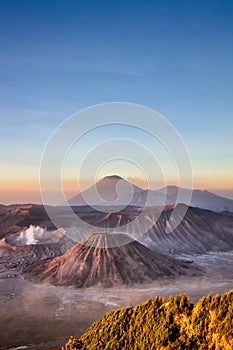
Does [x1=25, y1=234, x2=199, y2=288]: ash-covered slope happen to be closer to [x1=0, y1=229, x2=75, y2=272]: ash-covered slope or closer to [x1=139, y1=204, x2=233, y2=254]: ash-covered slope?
[x1=0, y1=229, x2=75, y2=272]: ash-covered slope

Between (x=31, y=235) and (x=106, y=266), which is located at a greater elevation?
(x=31, y=235)

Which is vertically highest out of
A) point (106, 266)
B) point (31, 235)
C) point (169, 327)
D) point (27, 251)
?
point (31, 235)

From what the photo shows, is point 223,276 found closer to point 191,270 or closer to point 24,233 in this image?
point 191,270

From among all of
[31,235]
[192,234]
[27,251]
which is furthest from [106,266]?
[192,234]

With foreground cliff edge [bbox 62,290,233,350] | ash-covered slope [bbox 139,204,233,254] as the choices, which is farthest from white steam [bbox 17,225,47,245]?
foreground cliff edge [bbox 62,290,233,350]

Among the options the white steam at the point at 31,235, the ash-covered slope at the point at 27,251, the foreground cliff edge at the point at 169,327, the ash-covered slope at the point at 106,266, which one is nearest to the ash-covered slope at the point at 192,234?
the ash-covered slope at the point at 27,251

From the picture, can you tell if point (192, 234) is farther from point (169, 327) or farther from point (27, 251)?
point (169, 327)

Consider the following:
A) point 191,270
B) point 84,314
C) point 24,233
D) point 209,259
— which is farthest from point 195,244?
point 84,314
